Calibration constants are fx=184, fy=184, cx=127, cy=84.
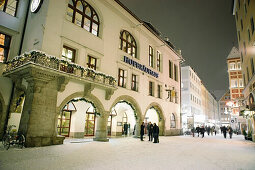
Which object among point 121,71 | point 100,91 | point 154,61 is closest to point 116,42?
point 121,71

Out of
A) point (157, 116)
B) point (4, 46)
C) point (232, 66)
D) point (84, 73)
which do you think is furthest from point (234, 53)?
point (4, 46)

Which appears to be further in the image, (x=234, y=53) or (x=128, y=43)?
(x=234, y=53)

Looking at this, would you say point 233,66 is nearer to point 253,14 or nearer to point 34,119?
point 253,14

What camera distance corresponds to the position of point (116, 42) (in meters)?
18.7

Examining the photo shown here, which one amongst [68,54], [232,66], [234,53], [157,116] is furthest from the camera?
[234,53]

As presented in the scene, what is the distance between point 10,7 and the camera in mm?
Result: 14930

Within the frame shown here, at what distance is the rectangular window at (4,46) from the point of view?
541 inches

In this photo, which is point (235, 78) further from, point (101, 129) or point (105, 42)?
point (101, 129)

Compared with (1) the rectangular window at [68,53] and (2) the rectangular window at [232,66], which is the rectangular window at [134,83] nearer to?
(1) the rectangular window at [68,53]

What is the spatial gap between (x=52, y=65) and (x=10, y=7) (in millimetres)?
7480

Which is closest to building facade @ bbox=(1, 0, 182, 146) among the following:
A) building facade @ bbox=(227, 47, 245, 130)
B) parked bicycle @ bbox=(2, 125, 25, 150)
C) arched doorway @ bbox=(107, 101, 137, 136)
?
arched doorway @ bbox=(107, 101, 137, 136)

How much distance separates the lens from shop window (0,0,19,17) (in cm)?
1419

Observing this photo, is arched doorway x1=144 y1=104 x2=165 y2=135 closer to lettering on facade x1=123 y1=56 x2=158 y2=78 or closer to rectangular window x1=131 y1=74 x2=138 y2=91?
lettering on facade x1=123 y1=56 x2=158 y2=78

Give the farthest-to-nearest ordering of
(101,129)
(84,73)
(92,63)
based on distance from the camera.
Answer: (92,63) → (101,129) → (84,73)
